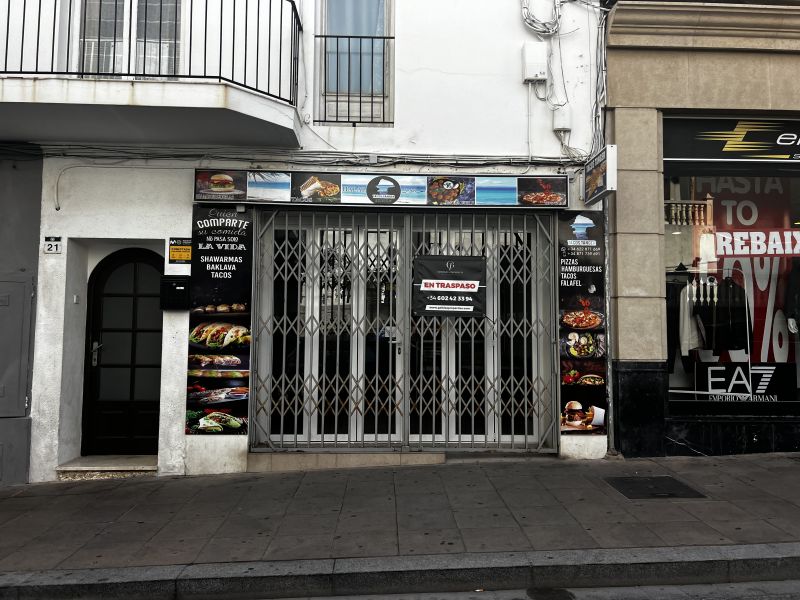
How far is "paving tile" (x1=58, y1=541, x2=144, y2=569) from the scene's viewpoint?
4.24 metres

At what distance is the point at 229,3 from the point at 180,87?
1589 millimetres

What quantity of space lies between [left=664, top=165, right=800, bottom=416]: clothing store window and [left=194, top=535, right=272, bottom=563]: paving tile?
17.5 feet

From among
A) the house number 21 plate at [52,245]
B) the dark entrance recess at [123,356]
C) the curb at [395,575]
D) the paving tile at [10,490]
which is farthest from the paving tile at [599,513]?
the house number 21 plate at [52,245]

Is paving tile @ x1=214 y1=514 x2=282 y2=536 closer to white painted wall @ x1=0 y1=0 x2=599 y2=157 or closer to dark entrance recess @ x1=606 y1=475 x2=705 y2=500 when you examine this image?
dark entrance recess @ x1=606 y1=475 x2=705 y2=500

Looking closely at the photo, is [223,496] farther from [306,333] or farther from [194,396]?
[306,333]

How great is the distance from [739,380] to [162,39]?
8.27 metres

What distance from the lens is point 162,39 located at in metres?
6.92

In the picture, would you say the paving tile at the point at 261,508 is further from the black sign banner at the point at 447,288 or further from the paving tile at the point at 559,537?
the black sign banner at the point at 447,288

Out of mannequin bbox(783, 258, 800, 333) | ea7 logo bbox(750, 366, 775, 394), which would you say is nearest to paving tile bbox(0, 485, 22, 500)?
ea7 logo bbox(750, 366, 775, 394)

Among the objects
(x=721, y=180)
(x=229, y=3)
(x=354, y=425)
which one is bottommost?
(x=354, y=425)

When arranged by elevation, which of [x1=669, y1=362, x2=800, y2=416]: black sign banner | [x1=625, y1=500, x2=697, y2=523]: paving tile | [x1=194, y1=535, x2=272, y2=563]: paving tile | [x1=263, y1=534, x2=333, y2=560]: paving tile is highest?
[x1=669, y1=362, x2=800, y2=416]: black sign banner

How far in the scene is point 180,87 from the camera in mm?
5816

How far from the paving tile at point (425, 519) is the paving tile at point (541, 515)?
0.59m

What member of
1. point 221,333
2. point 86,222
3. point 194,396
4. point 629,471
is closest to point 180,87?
point 86,222
